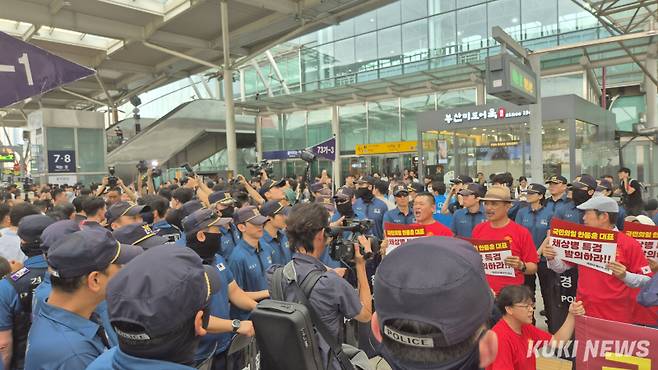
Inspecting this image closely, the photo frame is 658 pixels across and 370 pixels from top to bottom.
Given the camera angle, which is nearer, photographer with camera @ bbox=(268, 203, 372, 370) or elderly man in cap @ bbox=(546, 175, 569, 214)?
photographer with camera @ bbox=(268, 203, 372, 370)

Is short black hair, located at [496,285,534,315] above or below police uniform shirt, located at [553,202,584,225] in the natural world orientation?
below

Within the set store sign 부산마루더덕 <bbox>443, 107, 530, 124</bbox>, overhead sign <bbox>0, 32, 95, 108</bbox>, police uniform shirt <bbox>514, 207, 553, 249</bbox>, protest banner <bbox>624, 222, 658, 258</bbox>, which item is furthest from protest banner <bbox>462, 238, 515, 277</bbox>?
store sign 부산마루더덕 <bbox>443, 107, 530, 124</bbox>

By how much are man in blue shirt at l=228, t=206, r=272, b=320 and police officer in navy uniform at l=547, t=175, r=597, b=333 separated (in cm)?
332

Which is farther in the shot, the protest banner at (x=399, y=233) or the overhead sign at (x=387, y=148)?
the overhead sign at (x=387, y=148)

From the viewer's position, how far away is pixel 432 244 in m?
1.21

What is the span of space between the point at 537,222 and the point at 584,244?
264 cm

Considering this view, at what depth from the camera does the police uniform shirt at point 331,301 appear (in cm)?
250

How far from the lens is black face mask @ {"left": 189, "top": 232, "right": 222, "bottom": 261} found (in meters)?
3.46

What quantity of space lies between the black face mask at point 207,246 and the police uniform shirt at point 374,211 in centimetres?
366

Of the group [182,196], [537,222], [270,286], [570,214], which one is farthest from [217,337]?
[570,214]

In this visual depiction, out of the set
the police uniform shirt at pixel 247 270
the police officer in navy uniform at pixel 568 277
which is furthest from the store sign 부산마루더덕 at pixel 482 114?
the police uniform shirt at pixel 247 270

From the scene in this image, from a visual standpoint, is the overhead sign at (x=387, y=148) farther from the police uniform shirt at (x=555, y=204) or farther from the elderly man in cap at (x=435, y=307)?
the elderly man in cap at (x=435, y=307)

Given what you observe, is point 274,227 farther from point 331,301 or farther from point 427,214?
point 331,301

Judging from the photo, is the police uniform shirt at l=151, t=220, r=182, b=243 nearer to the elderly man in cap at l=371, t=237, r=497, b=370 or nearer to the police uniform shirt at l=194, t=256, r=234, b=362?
the police uniform shirt at l=194, t=256, r=234, b=362
